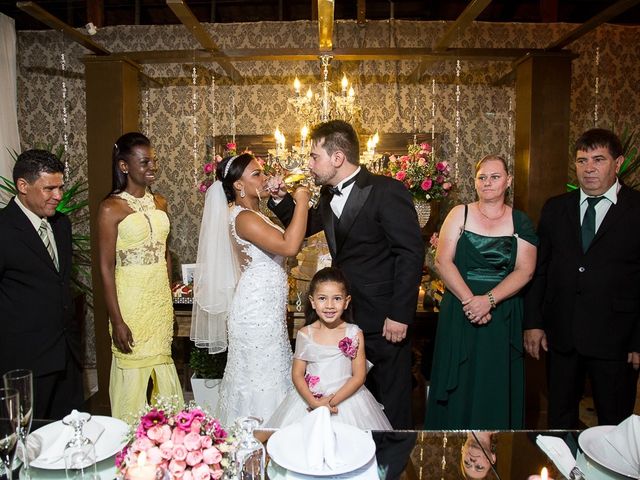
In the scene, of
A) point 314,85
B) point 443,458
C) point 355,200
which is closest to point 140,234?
point 355,200

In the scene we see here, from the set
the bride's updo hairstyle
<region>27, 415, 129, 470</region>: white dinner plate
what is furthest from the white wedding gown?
<region>27, 415, 129, 470</region>: white dinner plate

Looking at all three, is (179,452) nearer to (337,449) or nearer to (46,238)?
(337,449)

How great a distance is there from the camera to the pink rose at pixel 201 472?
1292mm

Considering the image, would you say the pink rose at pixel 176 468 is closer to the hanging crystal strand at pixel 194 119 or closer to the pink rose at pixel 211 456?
the pink rose at pixel 211 456

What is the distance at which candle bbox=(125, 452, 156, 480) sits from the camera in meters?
1.21

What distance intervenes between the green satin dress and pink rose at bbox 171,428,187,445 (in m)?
2.16

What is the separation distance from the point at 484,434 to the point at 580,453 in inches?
11.4

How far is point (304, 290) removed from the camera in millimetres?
4355

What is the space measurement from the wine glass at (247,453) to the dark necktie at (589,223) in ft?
7.60

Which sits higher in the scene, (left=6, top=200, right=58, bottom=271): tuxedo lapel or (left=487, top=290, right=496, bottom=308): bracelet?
(left=6, top=200, right=58, bottom=271): tuxedo lapel

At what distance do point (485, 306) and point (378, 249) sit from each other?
683 mm

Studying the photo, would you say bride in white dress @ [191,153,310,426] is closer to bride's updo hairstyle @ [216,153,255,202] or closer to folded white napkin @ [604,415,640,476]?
bride's updo hairstyle @ [216,153,255,202]

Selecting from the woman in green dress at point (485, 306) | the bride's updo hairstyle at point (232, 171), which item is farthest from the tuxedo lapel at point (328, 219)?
the woman in green dress at point (485, 306)

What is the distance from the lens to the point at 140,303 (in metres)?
3.30
